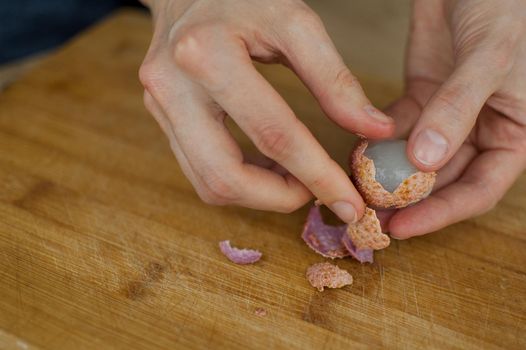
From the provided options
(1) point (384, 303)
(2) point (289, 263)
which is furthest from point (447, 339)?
(2) point (289, 263)

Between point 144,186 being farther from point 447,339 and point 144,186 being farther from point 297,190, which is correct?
point 447,339

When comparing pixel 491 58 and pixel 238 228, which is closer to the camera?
pixel 491 58

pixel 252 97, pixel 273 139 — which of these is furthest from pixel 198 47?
pixel 273 139

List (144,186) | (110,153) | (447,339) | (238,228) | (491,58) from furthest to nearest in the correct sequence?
(110,153), (144,186), (238,228), (491,58), (447,339)

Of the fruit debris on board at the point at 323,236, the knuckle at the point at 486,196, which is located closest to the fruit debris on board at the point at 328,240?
the fruit debris on board at the point at 323,236

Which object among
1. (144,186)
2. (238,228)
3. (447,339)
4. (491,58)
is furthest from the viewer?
(144,186)

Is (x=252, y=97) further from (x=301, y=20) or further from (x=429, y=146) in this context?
(x=429, y=146)

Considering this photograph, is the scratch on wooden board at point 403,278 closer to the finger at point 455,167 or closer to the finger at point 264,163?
the finger at point 455,167
